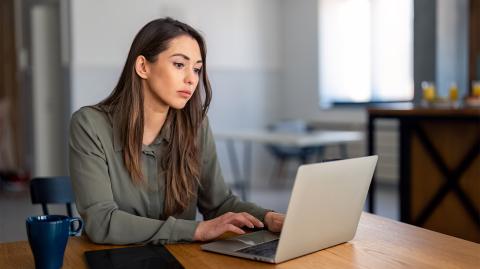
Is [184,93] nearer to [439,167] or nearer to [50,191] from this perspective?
[50,191]

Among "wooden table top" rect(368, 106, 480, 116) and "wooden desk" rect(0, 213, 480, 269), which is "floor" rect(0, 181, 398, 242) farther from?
"wooden desk" rect(0, 213, 480, 269)

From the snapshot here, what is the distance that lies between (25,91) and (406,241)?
661 centimetres

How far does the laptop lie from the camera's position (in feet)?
3.74

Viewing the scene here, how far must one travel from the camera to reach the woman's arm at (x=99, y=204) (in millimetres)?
1357

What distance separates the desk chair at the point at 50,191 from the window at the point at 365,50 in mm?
4852

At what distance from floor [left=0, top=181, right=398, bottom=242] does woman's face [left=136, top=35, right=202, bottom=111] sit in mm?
2899

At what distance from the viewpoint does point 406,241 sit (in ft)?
4.49

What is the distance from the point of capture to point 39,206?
17.4 ft

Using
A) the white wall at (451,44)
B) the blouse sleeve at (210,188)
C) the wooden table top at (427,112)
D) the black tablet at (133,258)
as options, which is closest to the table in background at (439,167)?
the wooden table top at (427,112)

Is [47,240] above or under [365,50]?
under

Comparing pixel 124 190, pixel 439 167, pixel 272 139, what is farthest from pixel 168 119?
pixel 272 139

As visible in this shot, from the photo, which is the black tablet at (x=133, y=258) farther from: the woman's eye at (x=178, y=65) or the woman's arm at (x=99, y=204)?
the woman's eye at (x=178, y=65)

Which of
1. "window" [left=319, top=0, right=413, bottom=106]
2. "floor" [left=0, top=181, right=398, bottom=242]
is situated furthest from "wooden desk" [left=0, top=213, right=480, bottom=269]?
"window" [left=319, top=0, right=413, bottom=106]

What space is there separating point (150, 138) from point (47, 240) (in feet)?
1.77
